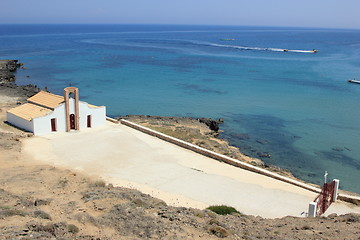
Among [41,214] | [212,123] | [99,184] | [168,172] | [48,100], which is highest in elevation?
[48,100]

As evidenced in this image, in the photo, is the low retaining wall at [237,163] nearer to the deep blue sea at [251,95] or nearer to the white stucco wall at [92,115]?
the white stucco wall at [92,115]

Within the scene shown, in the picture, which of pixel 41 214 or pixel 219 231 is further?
pixel 41 214

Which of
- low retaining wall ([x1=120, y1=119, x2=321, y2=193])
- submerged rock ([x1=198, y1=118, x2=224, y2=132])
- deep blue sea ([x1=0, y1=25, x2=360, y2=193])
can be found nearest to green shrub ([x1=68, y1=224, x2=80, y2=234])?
low retaining wall ([x1=120, y1=119, x2=321, y2=193])

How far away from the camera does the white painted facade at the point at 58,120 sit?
2672cm

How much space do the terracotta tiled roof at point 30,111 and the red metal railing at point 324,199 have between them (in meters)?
19.5

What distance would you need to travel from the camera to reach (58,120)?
27.4m

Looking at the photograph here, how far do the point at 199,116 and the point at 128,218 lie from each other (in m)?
29.4

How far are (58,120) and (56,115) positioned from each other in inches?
16.2

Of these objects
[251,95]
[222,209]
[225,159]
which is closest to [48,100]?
[225,159]

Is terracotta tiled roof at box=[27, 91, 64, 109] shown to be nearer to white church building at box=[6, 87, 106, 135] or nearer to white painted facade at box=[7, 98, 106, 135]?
white church building at box=[6, 87, 106, 135]

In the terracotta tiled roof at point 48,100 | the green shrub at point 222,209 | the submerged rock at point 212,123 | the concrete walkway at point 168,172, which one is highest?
the terracotta tiled roof at point 48,100

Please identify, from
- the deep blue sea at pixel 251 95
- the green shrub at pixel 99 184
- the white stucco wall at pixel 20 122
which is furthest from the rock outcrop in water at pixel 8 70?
the green shrub at pixel 99 184

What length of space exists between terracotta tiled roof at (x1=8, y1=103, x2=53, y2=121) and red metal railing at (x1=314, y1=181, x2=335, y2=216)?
1954 cm

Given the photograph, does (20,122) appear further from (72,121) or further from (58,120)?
Result: (72,121)
